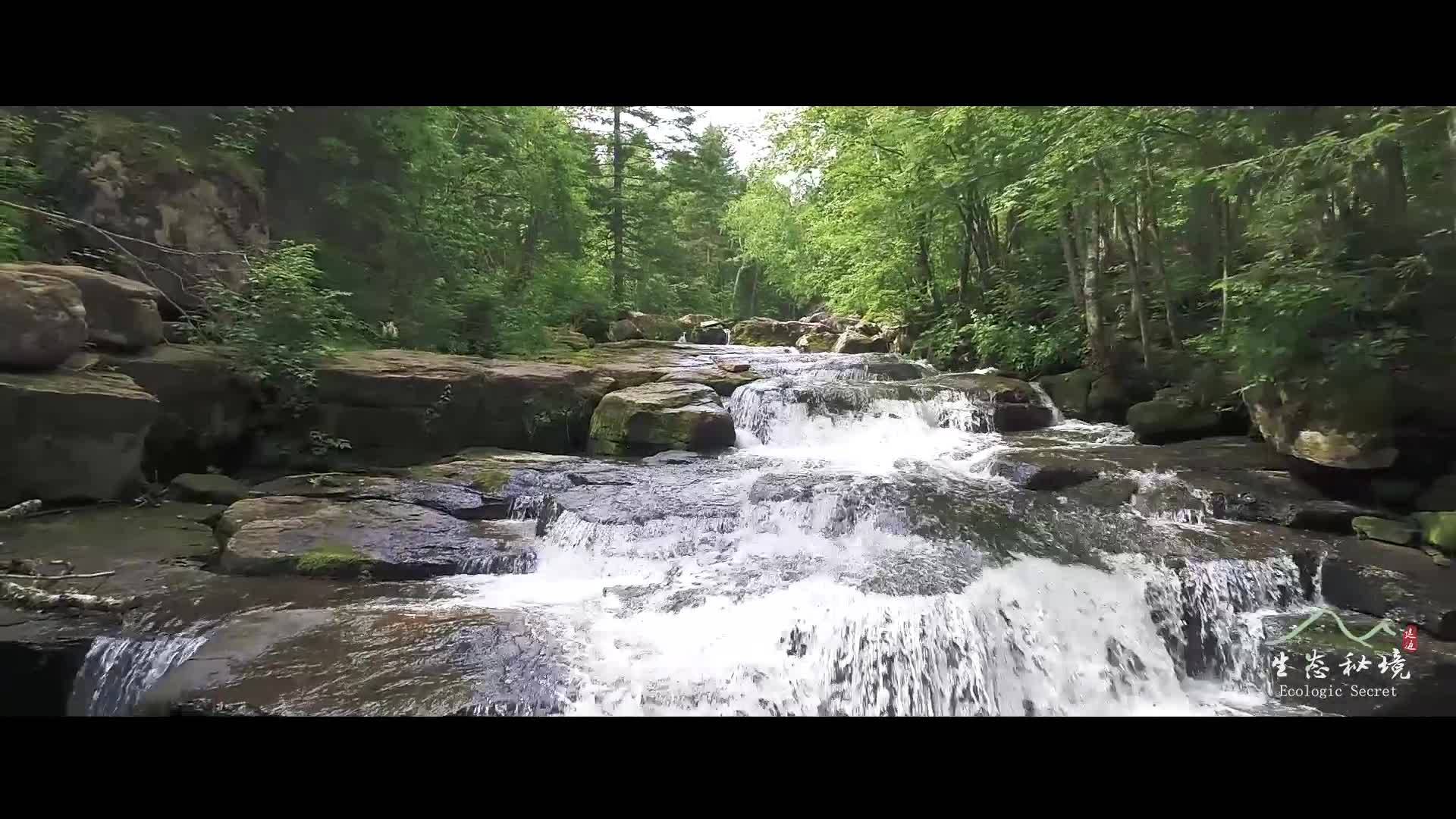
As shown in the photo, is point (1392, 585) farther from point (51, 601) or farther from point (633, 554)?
point (51, 601)

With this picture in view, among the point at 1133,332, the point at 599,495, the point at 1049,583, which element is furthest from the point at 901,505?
the point at 1133,332

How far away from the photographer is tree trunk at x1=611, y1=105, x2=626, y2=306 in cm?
1739

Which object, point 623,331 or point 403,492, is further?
point 623,331

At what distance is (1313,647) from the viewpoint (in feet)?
13.1

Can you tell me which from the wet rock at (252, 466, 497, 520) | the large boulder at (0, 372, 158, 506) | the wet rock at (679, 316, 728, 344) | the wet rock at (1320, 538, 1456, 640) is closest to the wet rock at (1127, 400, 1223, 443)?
the wet rock at (1320, 538, 1456, 640)

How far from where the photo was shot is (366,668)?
3.58m

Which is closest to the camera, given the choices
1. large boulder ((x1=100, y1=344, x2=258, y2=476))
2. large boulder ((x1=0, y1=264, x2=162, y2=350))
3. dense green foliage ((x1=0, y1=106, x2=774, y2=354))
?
large boulder ((x1=0, y1=264, x2=162, y2=350))

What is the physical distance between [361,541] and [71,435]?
2.46 m

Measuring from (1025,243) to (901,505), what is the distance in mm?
8681

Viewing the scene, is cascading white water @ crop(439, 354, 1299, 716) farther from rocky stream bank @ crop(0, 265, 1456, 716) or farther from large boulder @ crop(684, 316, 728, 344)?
large boulder @ crop(684, 316, 728, 344)

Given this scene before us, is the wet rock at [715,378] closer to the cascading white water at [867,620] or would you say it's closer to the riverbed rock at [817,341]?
the cascading white water at [867,620]

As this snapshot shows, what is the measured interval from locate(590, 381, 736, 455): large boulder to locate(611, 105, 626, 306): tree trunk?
9.24 meters

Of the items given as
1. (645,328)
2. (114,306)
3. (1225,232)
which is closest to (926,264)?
(1225,232)

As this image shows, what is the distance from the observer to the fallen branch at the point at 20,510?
495 centimetres
